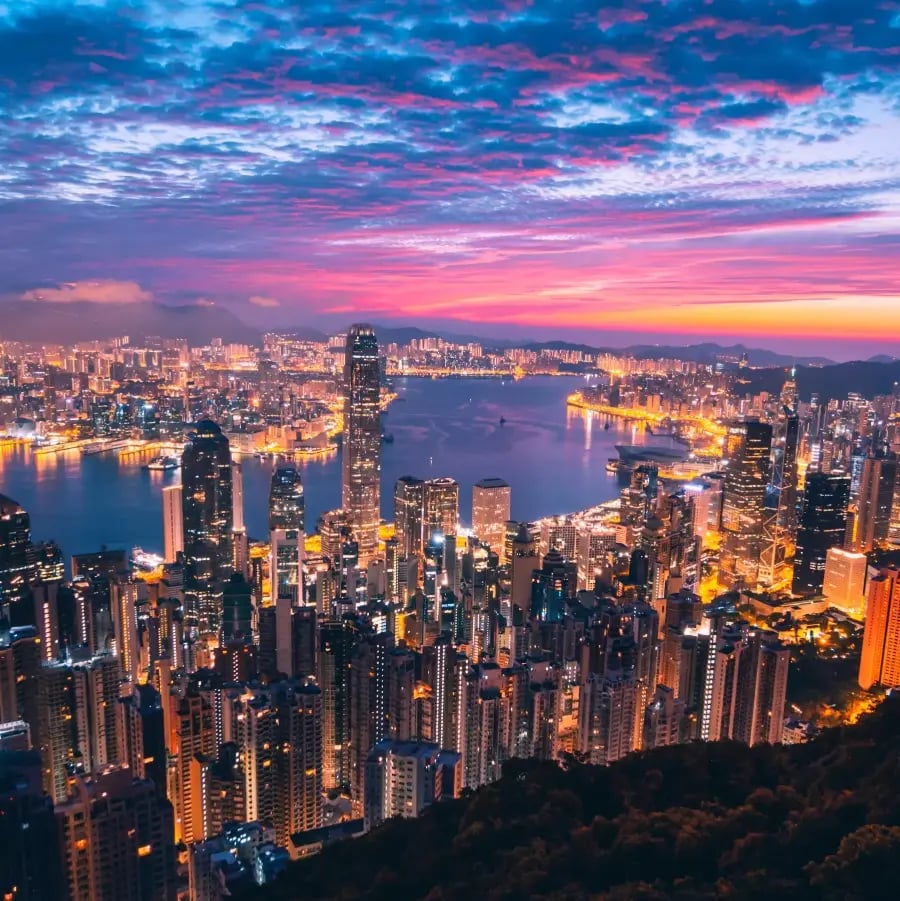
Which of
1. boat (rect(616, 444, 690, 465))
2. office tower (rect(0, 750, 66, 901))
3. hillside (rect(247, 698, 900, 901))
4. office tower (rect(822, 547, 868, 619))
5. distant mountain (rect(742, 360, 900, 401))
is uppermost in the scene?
distant mountain (rect(742, 360, 900, 401))

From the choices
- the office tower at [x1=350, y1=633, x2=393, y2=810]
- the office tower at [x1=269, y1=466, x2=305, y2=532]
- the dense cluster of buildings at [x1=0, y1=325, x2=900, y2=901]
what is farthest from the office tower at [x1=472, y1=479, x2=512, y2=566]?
the office tower at [x1=350, y1=633, x2=393, y2=810]

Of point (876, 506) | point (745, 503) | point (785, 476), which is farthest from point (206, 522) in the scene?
point (876, 506)

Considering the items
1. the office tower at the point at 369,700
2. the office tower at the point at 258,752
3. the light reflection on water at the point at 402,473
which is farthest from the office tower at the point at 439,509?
the office tower at the point at 258,752

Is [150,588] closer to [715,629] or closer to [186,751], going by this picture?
[186,751]

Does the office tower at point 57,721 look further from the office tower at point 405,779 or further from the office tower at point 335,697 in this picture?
the office tower at point 405,779

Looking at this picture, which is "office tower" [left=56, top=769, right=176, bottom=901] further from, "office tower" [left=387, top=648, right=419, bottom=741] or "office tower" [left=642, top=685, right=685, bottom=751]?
"office tower" [left=642, top=685, right=685, bottom=751]

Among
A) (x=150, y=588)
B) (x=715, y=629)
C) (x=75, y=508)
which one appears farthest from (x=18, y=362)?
(x=715, y=629)
